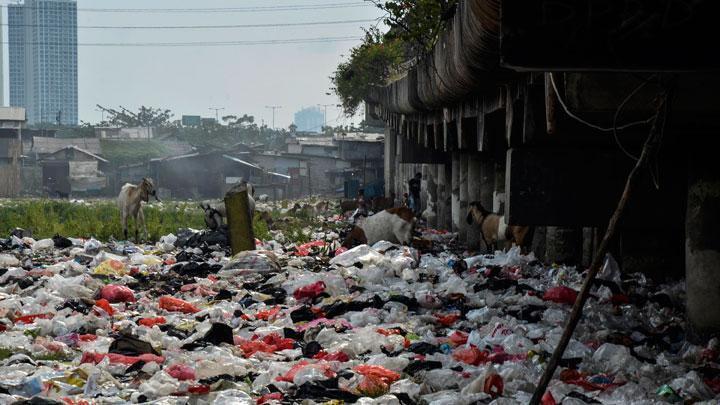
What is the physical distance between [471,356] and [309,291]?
383cm

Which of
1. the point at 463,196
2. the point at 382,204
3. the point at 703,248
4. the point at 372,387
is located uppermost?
the point at 703,248

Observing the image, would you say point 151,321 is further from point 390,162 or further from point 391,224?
point 390,162

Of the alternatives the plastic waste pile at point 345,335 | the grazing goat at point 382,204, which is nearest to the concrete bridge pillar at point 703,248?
the plastic waste pile at point 345,335

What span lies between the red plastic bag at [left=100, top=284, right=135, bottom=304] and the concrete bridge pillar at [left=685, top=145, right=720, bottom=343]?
595 cm

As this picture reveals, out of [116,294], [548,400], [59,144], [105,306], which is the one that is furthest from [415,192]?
[59,144]

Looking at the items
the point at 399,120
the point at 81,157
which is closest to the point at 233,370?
the point at 399,120

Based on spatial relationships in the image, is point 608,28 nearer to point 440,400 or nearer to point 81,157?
point 440,400

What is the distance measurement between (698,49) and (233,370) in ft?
13.6

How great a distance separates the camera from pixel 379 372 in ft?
22.4

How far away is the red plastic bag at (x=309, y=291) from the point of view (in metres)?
10.7

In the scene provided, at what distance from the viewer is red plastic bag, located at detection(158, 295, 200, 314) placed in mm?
10496

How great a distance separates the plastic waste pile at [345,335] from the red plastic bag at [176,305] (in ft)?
0.08

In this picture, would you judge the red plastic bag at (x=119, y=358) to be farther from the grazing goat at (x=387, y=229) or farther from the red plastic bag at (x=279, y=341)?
the grazing goat at (x=387, y=229)

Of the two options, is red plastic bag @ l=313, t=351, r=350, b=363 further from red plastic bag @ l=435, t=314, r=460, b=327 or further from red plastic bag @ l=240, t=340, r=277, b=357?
red plastic bag @ l=435, t=314, r=460, b=327
